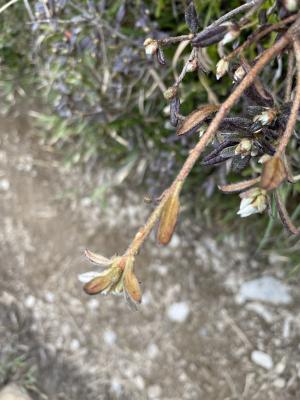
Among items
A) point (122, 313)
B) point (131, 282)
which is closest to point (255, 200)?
point (131, 282)

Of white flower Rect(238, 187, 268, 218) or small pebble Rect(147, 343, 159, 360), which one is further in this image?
small pebble Rect(147, 343, 159, 360)

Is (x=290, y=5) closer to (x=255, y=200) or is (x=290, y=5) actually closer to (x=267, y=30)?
(x=267, y=30)

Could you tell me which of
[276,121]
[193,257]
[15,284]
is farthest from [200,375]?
[276,121]

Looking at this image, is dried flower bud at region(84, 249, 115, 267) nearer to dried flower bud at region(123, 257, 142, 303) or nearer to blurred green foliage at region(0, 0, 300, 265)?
dried flower bud at region(123, 257, 142, 303)

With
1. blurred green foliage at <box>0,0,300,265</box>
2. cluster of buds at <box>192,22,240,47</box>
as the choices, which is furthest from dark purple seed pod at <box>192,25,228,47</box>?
blurred green foliage at <box>0,0,300,265</box>

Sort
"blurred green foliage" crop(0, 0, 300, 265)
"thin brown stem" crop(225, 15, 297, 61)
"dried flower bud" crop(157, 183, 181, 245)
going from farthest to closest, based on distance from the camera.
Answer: "blurred green foliage" crop(0, 0, 300, 265), "thin brown stem" crop(225, 15, 297, 61), "dried flower bud" crop(157, 183, 181, 245)

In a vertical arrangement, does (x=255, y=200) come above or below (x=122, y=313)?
above

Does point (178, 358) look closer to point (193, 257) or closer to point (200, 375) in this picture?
point (200, 375)
